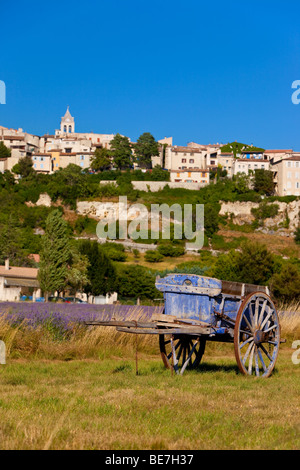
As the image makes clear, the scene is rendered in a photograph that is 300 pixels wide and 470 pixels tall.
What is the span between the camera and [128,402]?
686cm

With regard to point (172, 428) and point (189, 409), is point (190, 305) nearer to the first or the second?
point (189, 409)

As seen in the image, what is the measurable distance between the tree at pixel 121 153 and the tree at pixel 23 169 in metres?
17.1

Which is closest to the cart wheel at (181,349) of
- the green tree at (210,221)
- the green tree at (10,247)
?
the green tree at (10,247)

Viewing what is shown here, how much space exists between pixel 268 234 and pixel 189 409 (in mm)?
95892

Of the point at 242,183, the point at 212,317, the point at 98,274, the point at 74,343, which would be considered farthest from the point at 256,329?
the point at 242,183

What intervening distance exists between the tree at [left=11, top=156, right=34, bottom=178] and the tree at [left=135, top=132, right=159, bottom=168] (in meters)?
22.9

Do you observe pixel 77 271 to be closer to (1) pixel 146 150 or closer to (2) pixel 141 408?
(2) pixel 141 408

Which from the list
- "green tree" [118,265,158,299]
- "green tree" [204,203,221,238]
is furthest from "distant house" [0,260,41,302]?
"green tree" [204,203,221,238]

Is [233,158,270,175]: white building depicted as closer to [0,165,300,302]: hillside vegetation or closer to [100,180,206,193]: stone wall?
[0,165,300,302]: hillside vegetation

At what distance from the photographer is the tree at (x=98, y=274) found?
6412 centimetres

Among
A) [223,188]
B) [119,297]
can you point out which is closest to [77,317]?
[119,297]

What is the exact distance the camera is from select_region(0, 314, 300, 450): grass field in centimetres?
507

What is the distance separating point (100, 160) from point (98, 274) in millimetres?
57713

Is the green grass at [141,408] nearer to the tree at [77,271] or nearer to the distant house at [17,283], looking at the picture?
the distant house at [17,283]
